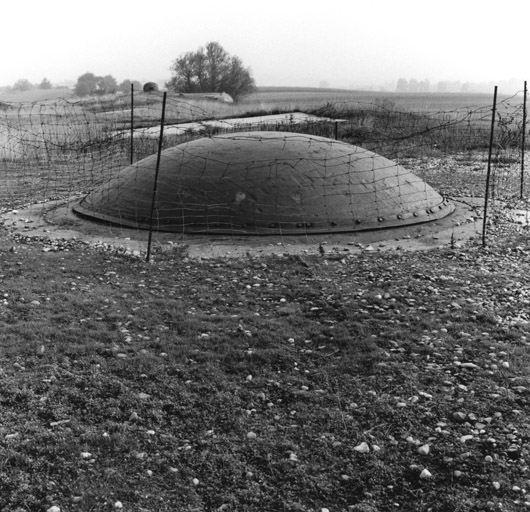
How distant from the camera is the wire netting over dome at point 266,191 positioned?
32.2ft

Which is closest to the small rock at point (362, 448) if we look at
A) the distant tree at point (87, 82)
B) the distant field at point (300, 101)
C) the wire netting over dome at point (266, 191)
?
the wire netting over dome at point (266, 191)

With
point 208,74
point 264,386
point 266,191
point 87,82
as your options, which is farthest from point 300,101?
point 264,386

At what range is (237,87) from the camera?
64.5 metres

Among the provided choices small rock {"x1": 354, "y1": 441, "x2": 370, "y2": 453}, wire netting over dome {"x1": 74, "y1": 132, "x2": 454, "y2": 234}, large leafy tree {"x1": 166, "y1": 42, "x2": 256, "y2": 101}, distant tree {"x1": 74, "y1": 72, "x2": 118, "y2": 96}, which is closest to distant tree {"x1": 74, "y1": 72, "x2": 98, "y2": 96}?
distant tree {"x1": 74, "y1": 72, "x2": 118, "y2": 96}

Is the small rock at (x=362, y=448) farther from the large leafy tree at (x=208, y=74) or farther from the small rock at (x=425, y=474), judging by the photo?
the large leafy tree at (x=208, y=74)

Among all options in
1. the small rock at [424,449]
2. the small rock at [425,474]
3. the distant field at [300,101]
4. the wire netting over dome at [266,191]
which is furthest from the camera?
the distant field at [300,101]

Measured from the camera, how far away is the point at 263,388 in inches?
202

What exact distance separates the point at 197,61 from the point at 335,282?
197ft

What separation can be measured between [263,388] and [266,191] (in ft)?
17.2

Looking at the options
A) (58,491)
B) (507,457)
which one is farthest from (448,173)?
(58,491)

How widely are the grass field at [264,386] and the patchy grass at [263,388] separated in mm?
17

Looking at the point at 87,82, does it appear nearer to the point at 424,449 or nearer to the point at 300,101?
the point at 300,101

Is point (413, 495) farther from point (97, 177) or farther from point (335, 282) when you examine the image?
point (97, 177)

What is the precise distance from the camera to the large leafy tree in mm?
63469
